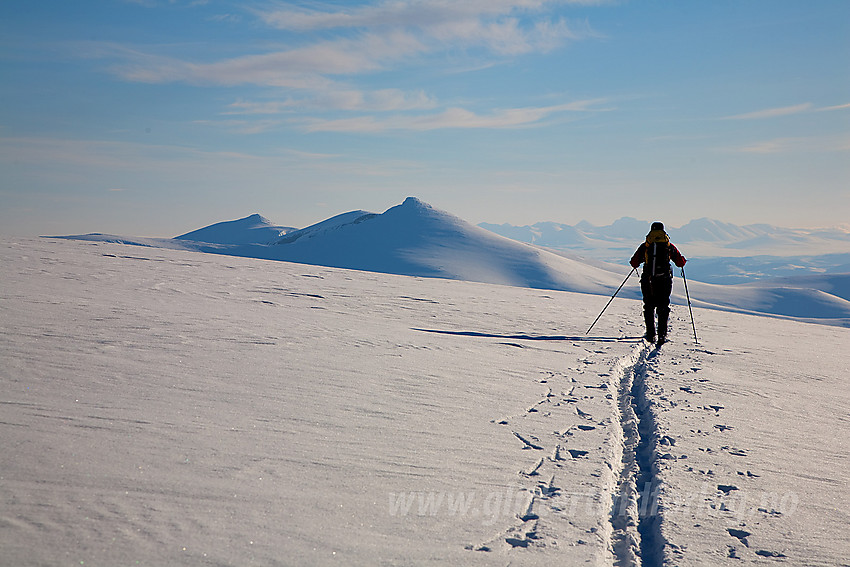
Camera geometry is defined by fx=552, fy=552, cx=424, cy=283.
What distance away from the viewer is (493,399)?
6.16m

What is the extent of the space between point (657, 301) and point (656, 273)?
1.96 feet

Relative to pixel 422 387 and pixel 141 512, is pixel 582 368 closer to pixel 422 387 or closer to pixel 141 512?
pixel 422 387

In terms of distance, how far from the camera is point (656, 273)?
1151 centimetres

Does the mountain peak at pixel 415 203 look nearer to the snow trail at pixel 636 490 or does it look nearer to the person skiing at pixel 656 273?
the person skiing at pixel 656 273

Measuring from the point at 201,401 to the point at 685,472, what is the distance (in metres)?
4.19

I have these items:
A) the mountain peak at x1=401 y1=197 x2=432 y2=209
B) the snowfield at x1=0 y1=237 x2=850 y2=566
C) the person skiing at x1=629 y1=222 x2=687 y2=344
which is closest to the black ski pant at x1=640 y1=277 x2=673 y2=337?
the person skiing at x1=629 y1=222 x2=687 y2=344

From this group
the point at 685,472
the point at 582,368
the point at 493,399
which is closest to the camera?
the point at 685,472

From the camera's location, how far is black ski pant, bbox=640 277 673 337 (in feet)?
36.8

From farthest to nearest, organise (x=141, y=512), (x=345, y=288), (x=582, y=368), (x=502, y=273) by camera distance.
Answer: (x=502, y=273) < (x=345, y=288) < (x=582, y=368) < (x=141, y=512)

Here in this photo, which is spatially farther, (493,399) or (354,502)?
(493,399)

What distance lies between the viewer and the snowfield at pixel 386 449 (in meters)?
3.11

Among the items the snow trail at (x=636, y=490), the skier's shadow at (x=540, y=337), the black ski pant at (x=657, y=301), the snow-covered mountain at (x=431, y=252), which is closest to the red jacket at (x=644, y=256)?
the black ski pant at (x=657, y=301)

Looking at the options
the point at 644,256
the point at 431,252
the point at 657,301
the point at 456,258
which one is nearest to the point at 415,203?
the point at 431,252

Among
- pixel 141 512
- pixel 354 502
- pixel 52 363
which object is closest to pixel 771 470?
pixel 354 502
